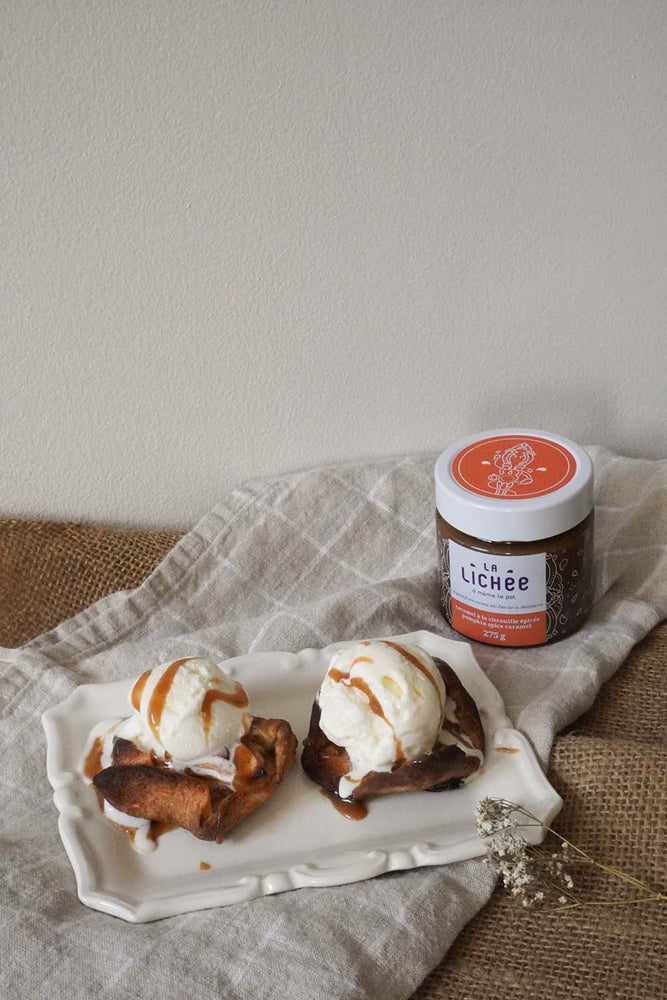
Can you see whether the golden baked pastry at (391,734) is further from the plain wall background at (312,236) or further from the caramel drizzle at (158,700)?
the plain wall background at (312,236)

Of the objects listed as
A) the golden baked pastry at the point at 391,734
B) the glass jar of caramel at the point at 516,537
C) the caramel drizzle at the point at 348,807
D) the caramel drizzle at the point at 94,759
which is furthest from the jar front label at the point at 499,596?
the caramel drizzle at the point at 94,759

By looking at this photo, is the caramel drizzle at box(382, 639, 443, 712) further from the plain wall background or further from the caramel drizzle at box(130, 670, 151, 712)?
the plain wall background

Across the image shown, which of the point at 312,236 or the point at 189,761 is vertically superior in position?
the point at 312,236

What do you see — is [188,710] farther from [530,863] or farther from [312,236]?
[312,236]

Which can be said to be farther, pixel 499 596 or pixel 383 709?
pixel 499 596

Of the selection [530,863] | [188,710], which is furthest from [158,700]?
[530,863]

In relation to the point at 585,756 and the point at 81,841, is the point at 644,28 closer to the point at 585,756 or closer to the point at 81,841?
the point at 585,756

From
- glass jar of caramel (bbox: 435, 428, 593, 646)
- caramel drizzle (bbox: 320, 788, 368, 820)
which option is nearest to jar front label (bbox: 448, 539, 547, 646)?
glass jar of caramel (bbox: 435, 428, 593, 646)
